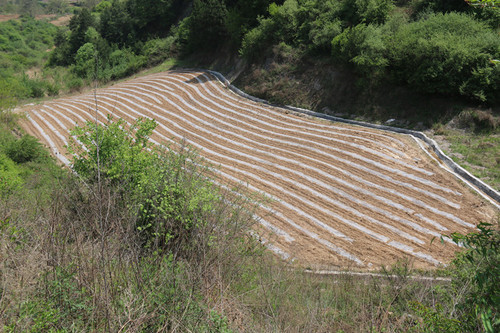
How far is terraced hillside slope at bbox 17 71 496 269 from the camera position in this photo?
9977mm

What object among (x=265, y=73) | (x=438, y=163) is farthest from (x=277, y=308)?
(x=265, y=73)

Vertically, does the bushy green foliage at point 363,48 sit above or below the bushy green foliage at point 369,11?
below

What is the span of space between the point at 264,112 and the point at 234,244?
14652 millimetres

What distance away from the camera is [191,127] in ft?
65.0

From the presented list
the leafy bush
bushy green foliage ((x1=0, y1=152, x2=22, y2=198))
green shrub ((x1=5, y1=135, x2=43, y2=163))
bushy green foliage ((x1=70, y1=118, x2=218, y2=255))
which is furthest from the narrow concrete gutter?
bushy green foliage ((x1=0, y1=152, x2=22, y2=198))

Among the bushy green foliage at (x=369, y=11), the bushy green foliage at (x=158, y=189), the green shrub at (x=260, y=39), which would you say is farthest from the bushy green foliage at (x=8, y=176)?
the bushy green foliage at (x=369, y=11)

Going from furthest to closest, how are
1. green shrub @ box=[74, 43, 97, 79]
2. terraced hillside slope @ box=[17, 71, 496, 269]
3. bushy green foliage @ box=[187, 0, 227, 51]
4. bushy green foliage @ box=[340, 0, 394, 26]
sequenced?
green shrub @ box=[74, 43, 97, 79]
bushy green foliage @ box=[187, 0, 227, 51]
bushy green foliage @ box=[340, 0, 394, 26]
terraced hillside slope @ box=[17, 71, 496, 269]

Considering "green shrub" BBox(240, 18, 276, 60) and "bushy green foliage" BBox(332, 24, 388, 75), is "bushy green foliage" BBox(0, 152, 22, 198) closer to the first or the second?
"bushy green foliage" BBox(332, 24, 388, 75)

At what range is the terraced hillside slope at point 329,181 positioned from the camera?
32.7 ft

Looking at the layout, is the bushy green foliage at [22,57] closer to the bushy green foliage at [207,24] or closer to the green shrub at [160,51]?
the green shrub at [160,51]

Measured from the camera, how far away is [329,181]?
1310 centimetres

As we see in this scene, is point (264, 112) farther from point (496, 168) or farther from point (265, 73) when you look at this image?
point (496, 168)

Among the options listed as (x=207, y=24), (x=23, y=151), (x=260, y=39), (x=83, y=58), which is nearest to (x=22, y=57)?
(x=83, y=58)

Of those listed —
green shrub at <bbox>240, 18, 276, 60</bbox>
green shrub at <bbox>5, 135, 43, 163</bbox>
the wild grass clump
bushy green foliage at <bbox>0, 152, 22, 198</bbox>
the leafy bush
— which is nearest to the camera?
the wild grass clump
